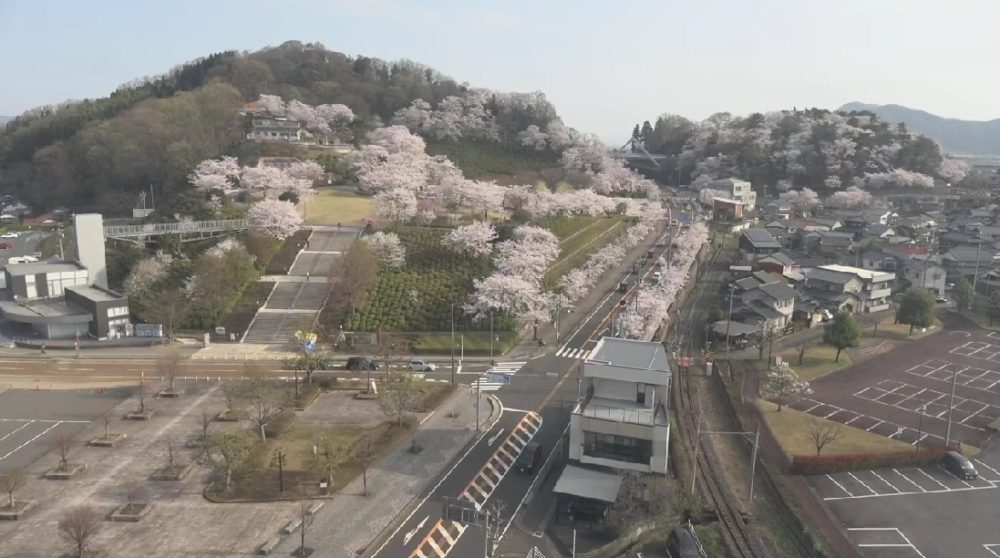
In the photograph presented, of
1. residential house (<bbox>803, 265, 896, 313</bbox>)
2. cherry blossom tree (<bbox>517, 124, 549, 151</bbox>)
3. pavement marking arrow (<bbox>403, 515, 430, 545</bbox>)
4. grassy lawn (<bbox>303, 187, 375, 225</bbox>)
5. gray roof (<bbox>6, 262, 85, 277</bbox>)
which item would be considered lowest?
pavement marking arrow (<bbox>403, 515, 430, 545</bbox>)

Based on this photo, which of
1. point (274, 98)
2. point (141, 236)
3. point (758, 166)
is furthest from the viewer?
point (758, 166)

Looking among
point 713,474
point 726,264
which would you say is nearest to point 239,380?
point 713,474

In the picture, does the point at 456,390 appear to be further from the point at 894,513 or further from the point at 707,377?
the point at 894,513

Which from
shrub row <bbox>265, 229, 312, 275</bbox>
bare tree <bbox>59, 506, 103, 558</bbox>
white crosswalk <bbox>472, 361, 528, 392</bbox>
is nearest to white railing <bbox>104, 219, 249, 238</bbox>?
shrub row <bbox>265, 229, 312, 275</bbox>

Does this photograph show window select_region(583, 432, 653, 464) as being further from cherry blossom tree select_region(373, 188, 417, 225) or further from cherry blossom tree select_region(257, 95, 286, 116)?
cherry blossom tree select_region(257, 95, 286, 116)

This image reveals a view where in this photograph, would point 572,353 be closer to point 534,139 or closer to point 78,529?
point 78,529
